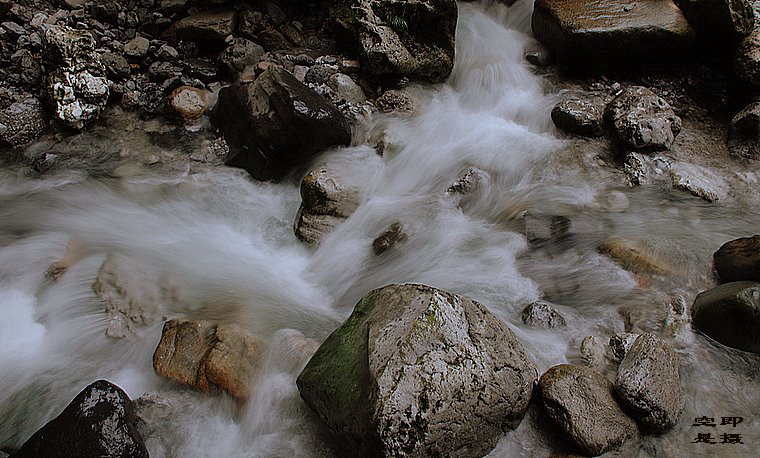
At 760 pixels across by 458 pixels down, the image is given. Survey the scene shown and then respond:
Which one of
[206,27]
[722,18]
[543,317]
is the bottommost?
[543,317]

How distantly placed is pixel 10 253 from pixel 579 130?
5.51 meters

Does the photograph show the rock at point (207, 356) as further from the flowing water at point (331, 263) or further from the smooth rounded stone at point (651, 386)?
the smooth rounded stone at point (651, 386)

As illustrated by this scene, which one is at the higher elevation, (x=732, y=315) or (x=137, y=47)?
(x=137, y=47)

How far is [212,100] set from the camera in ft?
20.3

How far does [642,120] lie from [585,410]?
338cm

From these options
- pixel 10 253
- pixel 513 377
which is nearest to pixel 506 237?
pixel 513 377

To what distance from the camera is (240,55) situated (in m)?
6.30

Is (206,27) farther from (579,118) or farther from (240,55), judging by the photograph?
(579,118)

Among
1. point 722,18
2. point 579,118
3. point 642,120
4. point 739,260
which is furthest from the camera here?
point 722,18

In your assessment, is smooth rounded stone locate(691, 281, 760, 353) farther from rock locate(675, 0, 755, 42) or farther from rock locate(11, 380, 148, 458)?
rock locate(11, 380, 148, 458)

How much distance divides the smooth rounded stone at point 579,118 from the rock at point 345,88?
2.17 metres

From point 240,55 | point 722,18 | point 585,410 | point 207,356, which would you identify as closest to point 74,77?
point 240,55

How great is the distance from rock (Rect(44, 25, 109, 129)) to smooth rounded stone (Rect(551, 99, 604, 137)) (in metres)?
4.92

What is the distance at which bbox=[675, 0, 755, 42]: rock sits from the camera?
5844mm
